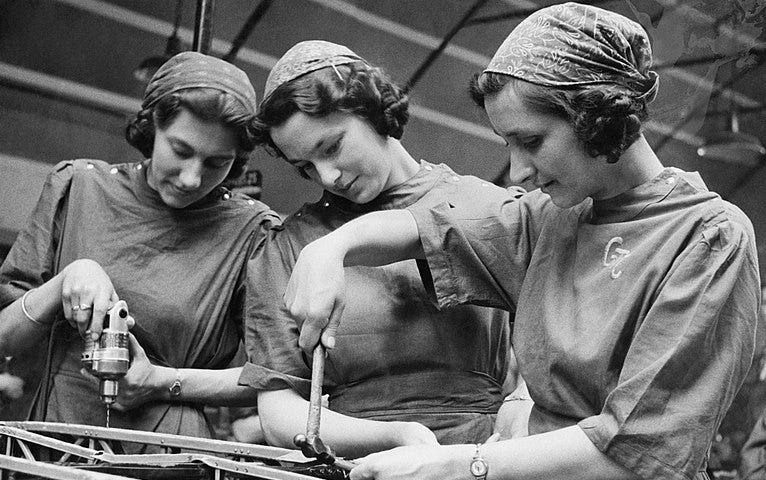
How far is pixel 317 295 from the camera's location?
1360mm

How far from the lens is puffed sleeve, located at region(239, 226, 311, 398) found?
5.37 feet

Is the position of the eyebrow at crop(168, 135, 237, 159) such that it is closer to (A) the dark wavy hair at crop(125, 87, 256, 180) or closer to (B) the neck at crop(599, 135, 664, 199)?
(A) the dark wavy hair at crop(125, 87, 256, 180)

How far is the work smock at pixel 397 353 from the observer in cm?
165

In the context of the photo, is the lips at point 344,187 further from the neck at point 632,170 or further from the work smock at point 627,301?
the neck at point 632,170

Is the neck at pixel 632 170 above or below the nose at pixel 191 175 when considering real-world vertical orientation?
below

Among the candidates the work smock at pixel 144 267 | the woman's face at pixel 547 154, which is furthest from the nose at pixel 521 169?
the work smock at pixel 144 267

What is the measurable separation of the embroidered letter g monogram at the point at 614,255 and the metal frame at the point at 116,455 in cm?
48

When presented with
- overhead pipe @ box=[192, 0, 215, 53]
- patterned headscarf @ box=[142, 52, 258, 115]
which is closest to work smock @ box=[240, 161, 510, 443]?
patterned headscarf @ box=[142, 52, 258, 115]

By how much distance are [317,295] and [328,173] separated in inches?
14.7

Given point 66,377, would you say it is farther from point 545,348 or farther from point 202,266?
point 545,348

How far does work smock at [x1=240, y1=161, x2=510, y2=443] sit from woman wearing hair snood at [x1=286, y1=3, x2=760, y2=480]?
0.14m

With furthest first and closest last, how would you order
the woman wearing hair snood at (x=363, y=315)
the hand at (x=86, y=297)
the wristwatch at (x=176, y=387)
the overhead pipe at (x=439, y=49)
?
1. the overhead pipe at (x=439, y=49)
2. the wristwatch at (x=176, y=387)
3. the hand at (x=86, y=297)
4. the woman wearing hair snood at (x=363, y=315)

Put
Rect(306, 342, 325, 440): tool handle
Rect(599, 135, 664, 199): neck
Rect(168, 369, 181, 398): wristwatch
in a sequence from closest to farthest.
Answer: Rect(306, 342, 325, 440): tool handle < Rect(599, 135, 664, 199): neck < Rect(168, 369, 181, 398): wristwatch

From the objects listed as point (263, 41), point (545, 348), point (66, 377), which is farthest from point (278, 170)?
point (545, 348)
